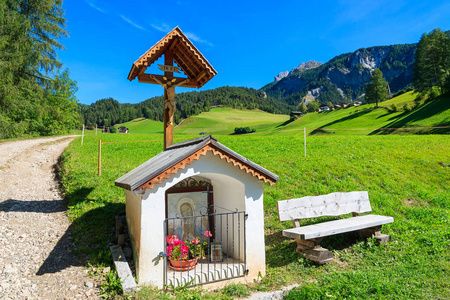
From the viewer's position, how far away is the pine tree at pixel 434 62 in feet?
158

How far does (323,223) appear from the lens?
674 centimetres

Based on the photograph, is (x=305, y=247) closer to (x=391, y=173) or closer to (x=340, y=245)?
(x=340, y=245)

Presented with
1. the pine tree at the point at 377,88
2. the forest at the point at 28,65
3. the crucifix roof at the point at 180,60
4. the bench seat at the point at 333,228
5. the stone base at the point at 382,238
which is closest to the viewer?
the bench seat at the point at 333,228

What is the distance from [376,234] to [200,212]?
451 cm

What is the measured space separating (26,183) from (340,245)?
1148 centimetres

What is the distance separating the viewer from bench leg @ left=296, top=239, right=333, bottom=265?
18.8ft

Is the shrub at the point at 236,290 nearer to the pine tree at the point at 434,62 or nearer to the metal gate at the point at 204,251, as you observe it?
the metal gate at the point at 204,251

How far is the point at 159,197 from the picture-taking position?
4.74 m

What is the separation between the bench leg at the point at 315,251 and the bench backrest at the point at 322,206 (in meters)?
0.71

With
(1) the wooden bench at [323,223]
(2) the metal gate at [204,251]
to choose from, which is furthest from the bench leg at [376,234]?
(2) the metal gate at [204,251]

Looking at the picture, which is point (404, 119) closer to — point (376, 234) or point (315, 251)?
point (376, 234)

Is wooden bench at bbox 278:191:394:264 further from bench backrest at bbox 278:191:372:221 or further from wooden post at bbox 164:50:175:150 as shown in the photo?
wooden post at bbox 164:50:175:150

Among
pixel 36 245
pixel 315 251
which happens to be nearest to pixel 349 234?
pixel 315 251

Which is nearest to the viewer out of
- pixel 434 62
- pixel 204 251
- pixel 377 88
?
pixel 204 251
